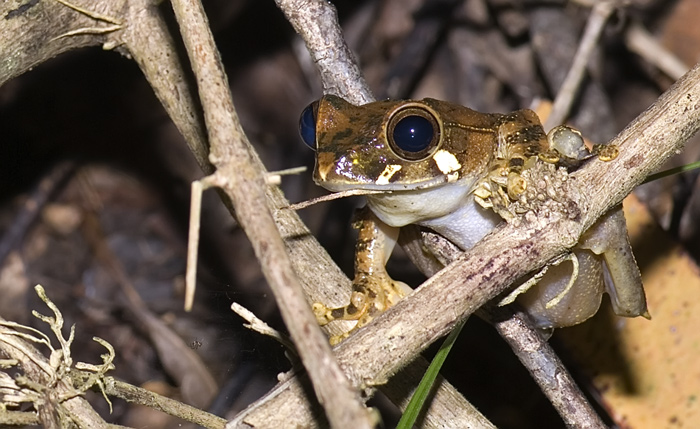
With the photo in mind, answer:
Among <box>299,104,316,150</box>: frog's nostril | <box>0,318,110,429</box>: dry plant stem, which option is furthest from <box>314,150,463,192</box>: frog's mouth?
<box>0,318,110,429</box>: dry plant stem

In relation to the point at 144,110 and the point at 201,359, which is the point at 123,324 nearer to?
the point at 201,359

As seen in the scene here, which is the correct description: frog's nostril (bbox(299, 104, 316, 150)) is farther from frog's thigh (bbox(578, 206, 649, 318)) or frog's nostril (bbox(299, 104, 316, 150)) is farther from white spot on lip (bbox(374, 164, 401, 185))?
frog's thigh (bbox(578, 206, 649, 318))

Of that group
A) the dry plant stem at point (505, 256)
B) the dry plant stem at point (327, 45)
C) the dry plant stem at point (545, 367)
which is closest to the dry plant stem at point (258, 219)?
the dry plant stem at point (505, 256)

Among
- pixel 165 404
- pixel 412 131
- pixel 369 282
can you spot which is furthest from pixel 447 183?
pixel 165 404

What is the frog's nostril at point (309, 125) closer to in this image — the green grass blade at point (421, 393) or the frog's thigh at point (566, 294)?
the green grass blade at point (421, 393)

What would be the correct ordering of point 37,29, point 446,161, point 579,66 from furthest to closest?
point 579,66, point 37,29, point 446,161

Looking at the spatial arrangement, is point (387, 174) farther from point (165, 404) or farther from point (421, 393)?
point (165, 404)
